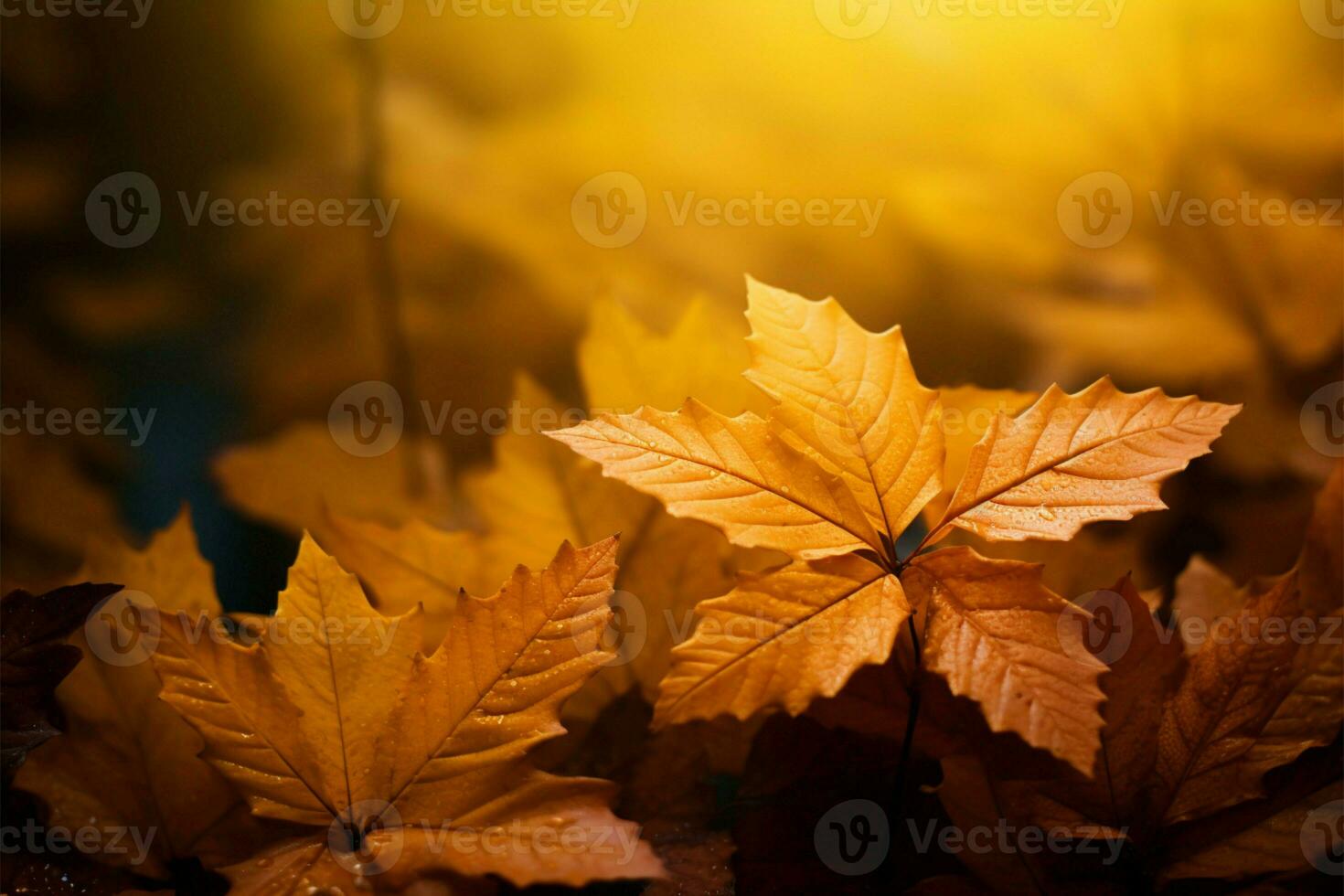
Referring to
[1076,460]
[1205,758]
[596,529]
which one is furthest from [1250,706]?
[596,529]

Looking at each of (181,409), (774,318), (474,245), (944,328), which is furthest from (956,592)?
(181,409)

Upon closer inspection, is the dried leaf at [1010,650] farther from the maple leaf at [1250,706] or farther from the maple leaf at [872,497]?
the maple leaf at [1250,706]

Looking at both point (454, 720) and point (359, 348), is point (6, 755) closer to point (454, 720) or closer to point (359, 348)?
point (454, 720)

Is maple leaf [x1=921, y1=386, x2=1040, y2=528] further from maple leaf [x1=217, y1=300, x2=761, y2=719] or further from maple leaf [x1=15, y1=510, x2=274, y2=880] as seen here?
maple leaf [x1=15, y1=510, x2=274, y2=880]

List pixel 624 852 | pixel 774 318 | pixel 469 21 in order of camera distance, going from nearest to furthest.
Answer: pixel 624 852
pixel 774 318
pixel 469 21

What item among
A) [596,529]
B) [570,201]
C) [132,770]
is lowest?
[132,770]

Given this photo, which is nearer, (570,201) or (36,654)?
(36,654)

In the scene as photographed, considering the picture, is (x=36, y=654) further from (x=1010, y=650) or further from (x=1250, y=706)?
(x=1250, y=706)

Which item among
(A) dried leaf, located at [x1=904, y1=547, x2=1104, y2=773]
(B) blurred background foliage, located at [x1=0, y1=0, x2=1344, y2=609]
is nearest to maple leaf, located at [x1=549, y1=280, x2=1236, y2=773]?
(A) dried leaf, located at [x1=904, y1=547, x2=1104, y2=773]
